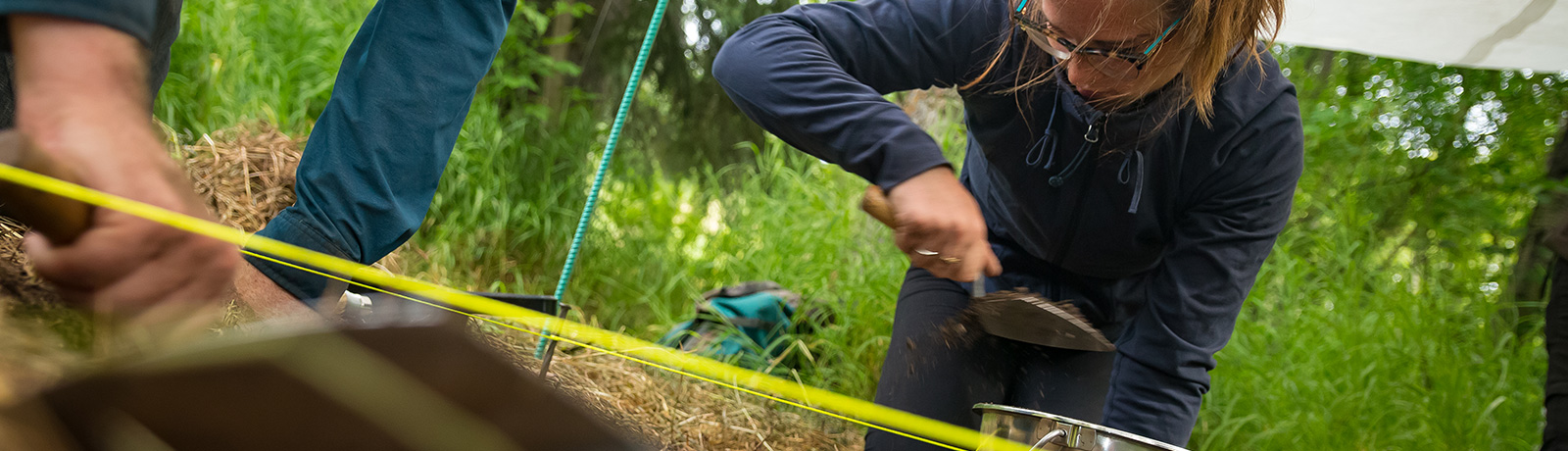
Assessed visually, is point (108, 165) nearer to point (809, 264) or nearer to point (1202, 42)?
point (1202, 42)

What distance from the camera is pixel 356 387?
49 centimetres

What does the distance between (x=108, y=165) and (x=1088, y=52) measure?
125cm

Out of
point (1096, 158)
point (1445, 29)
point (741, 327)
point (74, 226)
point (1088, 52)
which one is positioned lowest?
point (741, 327)

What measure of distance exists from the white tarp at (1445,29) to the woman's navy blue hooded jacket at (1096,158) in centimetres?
138

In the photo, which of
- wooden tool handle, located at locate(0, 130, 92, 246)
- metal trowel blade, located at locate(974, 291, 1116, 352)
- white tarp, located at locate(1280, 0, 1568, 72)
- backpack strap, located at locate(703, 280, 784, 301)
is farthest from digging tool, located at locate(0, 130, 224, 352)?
white tarp, located at locate(1280, 0, 1568, 72)

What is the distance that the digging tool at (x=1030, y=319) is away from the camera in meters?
1.51

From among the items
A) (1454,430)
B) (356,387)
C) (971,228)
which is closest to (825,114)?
(971,228)

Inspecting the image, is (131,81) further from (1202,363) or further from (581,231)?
(1202,363)

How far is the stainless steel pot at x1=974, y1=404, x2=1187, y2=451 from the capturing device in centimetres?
116

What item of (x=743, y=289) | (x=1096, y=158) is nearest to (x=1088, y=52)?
(x=1096, y=158)

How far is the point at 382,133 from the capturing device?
1.57 m

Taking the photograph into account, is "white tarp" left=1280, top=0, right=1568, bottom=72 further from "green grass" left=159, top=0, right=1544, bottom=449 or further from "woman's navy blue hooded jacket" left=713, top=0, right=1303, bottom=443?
"woman's navy blue hooded jacket" left=713, top=0, right=1303, bottom=443

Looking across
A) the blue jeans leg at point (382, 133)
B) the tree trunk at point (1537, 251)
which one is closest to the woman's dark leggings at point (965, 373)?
the blue jeans leg at point (382, 133)

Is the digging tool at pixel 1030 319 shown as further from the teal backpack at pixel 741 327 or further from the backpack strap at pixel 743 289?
the backpack strap at pixel 743 289
